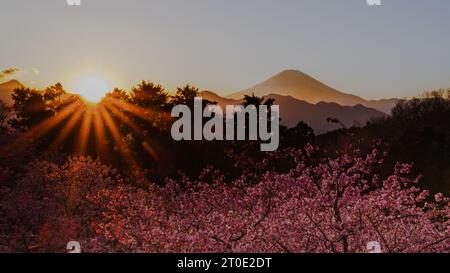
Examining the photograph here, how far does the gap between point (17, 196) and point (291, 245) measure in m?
13.6

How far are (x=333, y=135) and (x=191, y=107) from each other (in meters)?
9.72

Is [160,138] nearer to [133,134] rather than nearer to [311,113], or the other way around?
[133,134]

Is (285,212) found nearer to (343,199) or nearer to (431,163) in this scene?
(343,199)

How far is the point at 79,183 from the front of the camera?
23.5 meters

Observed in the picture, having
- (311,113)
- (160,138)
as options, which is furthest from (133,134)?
(311,113)

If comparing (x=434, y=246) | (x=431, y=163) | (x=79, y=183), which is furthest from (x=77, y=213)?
(x=431, y=163)

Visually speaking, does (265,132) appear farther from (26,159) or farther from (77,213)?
(26,159)

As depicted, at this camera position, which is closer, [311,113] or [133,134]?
[311,113]

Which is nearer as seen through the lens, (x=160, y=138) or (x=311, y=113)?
(x=311, y=113)

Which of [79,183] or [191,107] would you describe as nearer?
[79,183]
